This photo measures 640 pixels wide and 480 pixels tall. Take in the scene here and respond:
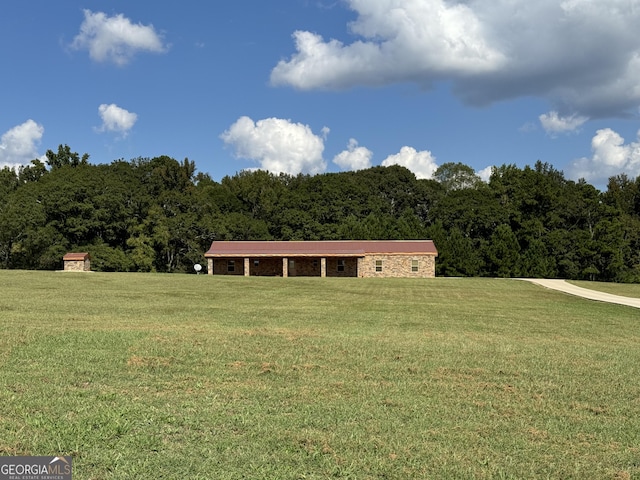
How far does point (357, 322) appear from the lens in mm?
13703

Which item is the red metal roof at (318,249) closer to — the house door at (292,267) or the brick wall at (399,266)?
the brick wall at (399,266)

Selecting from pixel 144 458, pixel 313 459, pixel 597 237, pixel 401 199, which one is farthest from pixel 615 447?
pixel 401 199

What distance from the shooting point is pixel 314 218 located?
2430 inches

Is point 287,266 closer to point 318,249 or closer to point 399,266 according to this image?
point 318,249

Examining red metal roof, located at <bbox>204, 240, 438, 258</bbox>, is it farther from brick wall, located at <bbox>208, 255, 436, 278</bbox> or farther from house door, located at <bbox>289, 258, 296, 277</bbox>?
house door, located at <bbox>289, 258, 296, 277</bbox>

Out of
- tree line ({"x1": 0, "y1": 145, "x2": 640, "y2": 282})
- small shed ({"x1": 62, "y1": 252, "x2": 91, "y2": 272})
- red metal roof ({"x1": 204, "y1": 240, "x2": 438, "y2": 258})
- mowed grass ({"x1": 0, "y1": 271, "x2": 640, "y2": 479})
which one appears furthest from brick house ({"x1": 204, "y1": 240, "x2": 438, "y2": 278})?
mowed grass ({"x1": 0, "y1": 271, "x2": 640, "y2": 479})

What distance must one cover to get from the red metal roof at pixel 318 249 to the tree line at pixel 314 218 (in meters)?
8.27

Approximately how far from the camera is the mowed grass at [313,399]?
173 inches

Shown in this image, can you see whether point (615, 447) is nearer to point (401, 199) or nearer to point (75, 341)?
point (75, 341)

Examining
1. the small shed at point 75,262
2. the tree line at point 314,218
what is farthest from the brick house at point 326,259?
the small shed at point 75,262

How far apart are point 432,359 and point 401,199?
6242 cm

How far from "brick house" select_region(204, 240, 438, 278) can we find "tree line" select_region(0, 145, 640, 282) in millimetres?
8406

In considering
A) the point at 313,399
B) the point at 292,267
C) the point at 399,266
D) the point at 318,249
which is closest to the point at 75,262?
the point at 292,267

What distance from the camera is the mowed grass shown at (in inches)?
173
